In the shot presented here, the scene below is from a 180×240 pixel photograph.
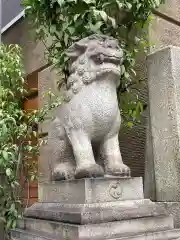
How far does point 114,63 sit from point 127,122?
1217 mm

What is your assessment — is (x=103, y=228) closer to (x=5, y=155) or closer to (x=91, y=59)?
(x=91, y=59)

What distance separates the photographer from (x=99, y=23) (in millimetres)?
2945

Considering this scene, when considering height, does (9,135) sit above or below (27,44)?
below

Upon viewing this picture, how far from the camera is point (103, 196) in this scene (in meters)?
2.32

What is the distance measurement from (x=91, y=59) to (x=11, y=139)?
5.83ft

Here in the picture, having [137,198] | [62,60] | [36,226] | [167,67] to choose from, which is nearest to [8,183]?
[36,226]

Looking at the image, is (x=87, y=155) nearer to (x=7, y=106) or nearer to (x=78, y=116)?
(x=78, y=116)

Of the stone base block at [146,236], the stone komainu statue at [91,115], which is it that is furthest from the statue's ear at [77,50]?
the stone base block at [146,236]

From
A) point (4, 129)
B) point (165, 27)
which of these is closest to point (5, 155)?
point (4, 129)

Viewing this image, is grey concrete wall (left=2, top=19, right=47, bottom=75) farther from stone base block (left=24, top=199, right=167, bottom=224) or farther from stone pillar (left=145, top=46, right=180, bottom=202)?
stone base block (left=24, top=199, right=167, bottom=224)

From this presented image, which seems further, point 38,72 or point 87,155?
point 38,72

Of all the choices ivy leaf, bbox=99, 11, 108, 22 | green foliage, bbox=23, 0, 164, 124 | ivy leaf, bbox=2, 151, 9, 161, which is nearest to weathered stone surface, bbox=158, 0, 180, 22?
green foliage, bbox=23, 0, 164, 124

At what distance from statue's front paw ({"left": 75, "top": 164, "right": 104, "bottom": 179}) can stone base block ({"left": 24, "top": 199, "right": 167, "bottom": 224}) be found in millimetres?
203

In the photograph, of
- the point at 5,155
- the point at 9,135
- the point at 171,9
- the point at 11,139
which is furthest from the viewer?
the point at 171,9
